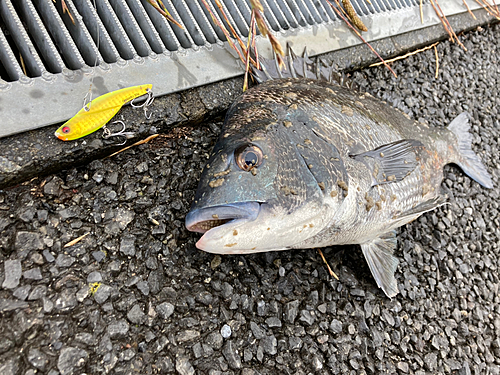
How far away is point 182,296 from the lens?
1.85 meters

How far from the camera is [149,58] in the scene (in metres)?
2.19

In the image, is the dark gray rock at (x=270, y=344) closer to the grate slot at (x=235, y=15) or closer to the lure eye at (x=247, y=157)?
the lure eye at (x=247, y=157)

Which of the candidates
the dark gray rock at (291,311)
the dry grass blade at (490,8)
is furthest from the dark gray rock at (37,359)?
the dry grass blade at (490,8)

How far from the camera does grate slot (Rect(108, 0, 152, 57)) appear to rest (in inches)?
86.5

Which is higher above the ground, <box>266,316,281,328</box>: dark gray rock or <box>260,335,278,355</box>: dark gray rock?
<box>266,316,281,328</box>: dark gray rock

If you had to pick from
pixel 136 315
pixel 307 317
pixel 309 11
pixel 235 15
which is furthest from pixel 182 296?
pixel 309 11

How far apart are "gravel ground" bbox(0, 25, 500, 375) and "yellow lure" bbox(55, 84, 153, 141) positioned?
0.22m

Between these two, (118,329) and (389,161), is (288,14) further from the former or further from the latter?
(118,329)

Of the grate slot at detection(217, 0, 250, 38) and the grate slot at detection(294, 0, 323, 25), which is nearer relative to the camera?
the grate slot at detection(217, 0, 250, 38)

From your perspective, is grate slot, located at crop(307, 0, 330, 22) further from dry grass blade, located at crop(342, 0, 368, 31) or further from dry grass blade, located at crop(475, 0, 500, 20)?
dry grass blade, located at crop(475, 0, 500, 20)

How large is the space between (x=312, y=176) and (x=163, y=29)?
57.3 inches

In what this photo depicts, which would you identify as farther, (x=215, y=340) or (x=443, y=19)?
(x=443, y=19)

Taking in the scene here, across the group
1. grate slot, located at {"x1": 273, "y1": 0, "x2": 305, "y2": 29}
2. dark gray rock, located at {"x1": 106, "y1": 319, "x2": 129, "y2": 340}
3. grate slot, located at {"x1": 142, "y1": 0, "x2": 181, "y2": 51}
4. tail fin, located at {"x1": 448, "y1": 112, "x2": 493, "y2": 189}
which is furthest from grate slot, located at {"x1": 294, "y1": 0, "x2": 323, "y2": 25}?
dark gray rock, located at {"x1": 106, "y1": 319, "x2": 129, "y2": 340}

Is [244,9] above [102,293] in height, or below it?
above
